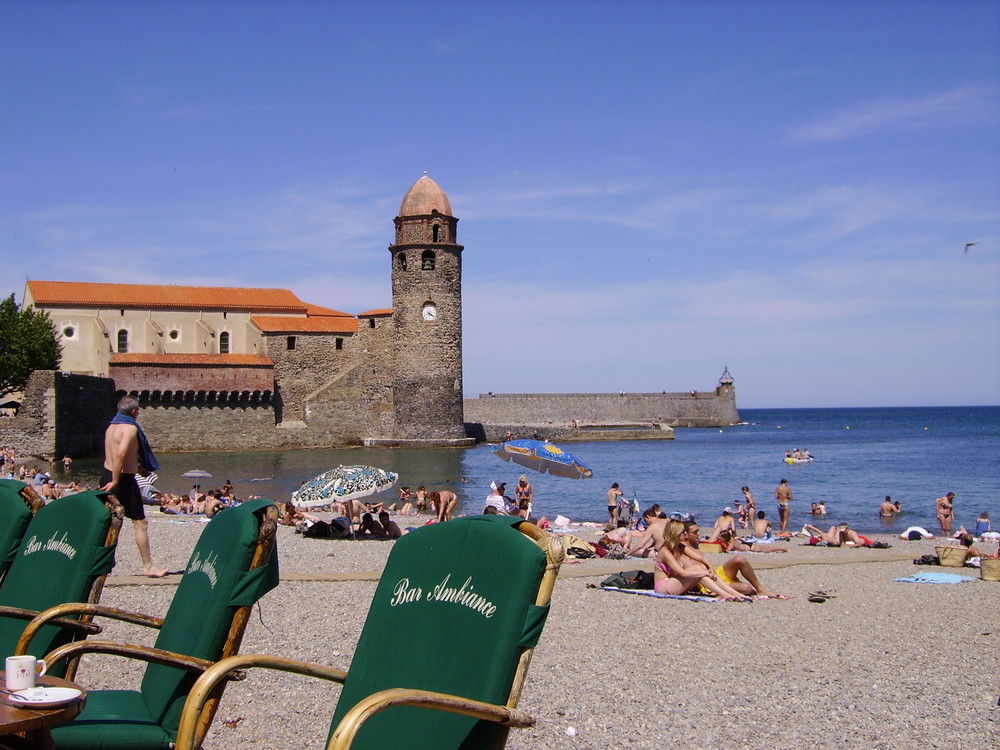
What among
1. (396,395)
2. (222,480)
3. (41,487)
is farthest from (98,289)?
(41,487)

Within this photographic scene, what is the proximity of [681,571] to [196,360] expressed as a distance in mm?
40832

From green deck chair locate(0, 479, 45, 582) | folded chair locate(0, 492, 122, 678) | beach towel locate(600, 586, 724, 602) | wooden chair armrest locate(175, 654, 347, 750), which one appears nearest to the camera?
wooden chair armrest locate(175, 654, 347, 750)

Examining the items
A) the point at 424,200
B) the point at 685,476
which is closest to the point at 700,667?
the point at 685,476

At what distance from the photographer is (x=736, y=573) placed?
900 cm

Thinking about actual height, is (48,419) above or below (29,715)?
above

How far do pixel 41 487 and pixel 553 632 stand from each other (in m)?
14.2

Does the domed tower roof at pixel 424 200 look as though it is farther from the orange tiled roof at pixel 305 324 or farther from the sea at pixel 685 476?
the sea at pixel 685 476

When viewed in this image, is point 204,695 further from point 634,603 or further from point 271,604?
point 634,603

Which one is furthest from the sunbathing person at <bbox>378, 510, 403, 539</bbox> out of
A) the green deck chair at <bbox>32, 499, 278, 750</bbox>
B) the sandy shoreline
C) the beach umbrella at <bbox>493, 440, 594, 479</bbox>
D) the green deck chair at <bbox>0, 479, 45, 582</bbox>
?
the green deck chair at <bbox>32, 499, 278, 750</bbox>

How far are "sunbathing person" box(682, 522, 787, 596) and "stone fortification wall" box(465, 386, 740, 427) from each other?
177ft

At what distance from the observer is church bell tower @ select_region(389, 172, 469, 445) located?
4659cm

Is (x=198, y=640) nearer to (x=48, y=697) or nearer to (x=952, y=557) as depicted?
(x=48, y=697)

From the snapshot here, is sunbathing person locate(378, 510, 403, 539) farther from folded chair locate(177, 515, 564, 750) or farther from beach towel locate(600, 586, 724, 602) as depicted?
folded chair locate(177, 515, 564, 750)

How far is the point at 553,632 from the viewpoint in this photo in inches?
264
